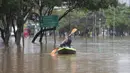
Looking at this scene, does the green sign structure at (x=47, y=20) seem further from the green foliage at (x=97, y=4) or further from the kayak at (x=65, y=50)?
the kayak at (x=65, y=50)

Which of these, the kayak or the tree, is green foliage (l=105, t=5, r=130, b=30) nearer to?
the tree

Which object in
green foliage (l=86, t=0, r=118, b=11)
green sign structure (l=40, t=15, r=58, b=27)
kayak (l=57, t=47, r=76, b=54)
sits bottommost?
kayak (l=57, t=47, r=76, b=54)

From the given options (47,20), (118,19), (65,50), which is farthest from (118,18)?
(65,50)

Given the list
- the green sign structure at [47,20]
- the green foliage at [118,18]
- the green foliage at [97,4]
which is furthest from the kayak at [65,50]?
the green foliage at [118,18]

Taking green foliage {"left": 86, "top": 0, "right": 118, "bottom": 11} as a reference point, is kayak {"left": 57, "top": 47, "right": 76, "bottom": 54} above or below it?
below

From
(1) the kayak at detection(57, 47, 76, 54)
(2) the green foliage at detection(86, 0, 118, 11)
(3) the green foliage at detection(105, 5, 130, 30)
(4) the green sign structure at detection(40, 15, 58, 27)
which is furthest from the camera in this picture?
(3) the green foliage at detection(105, 5, 130, 30)

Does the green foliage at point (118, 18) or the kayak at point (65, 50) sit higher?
the green foliage at point (118, 18)

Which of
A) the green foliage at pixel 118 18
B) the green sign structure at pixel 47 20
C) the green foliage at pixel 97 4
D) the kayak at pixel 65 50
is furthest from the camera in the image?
the green foliage at pixel 118 18

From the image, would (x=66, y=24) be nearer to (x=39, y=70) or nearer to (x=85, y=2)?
(x=85, y=2)

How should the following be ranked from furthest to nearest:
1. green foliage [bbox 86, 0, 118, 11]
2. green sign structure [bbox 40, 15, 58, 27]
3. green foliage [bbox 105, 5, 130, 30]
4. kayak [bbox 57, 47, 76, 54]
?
green foliage [bbox 105, 5, 130, 30] → green sign structure [bbox 40, 15, 58, 27] → green foliage [bbox 86, 0, 118, 11] → kayak [bbox 57, 47, 76, 54]

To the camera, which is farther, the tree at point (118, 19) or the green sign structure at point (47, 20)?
the tree at point (118, 19)

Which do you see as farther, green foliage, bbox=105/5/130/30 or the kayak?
green foliage, bbox=105/5/130/30

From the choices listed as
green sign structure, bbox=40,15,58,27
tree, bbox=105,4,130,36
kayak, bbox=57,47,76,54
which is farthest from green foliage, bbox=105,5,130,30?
kayak, bbox=57,47,76,54

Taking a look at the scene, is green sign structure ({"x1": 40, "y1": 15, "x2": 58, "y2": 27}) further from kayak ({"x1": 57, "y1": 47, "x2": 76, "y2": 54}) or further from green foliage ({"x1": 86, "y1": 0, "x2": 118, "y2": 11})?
kayak ({"x1": 57, "y1": 47, "x2": 76, "y2": 54})
